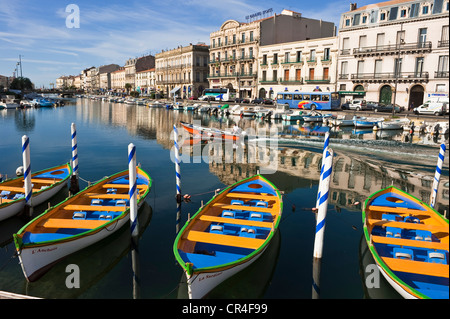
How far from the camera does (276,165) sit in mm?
22922

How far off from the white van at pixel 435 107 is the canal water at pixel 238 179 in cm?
1006

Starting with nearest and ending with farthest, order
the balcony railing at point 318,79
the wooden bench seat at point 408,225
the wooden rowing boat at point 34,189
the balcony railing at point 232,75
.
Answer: the wooden bench seat at point 408,225 < the wooden rowing boat at point 34,189 < the balcony railing at point 318,79 < the balcony railing at point 232,75

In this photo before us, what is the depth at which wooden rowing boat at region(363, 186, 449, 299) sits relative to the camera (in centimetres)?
752

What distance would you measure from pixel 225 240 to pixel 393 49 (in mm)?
50892

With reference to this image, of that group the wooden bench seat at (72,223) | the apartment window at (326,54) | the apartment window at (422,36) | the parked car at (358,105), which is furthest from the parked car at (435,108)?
the wooden bench seat at (72,223)

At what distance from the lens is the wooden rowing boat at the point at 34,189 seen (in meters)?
12.3

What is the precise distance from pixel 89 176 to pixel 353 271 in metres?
15.3

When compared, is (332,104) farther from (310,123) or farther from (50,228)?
(50,228)

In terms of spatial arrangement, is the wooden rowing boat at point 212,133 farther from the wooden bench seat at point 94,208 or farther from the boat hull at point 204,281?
the boat hull at point 204,281

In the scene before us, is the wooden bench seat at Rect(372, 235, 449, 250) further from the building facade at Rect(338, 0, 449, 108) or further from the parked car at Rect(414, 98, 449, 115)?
the building facade at Rect(338, 0, 449, 108)

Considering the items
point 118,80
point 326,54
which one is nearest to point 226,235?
point 326,54

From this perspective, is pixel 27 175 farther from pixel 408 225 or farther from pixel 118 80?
pixel 118 80
